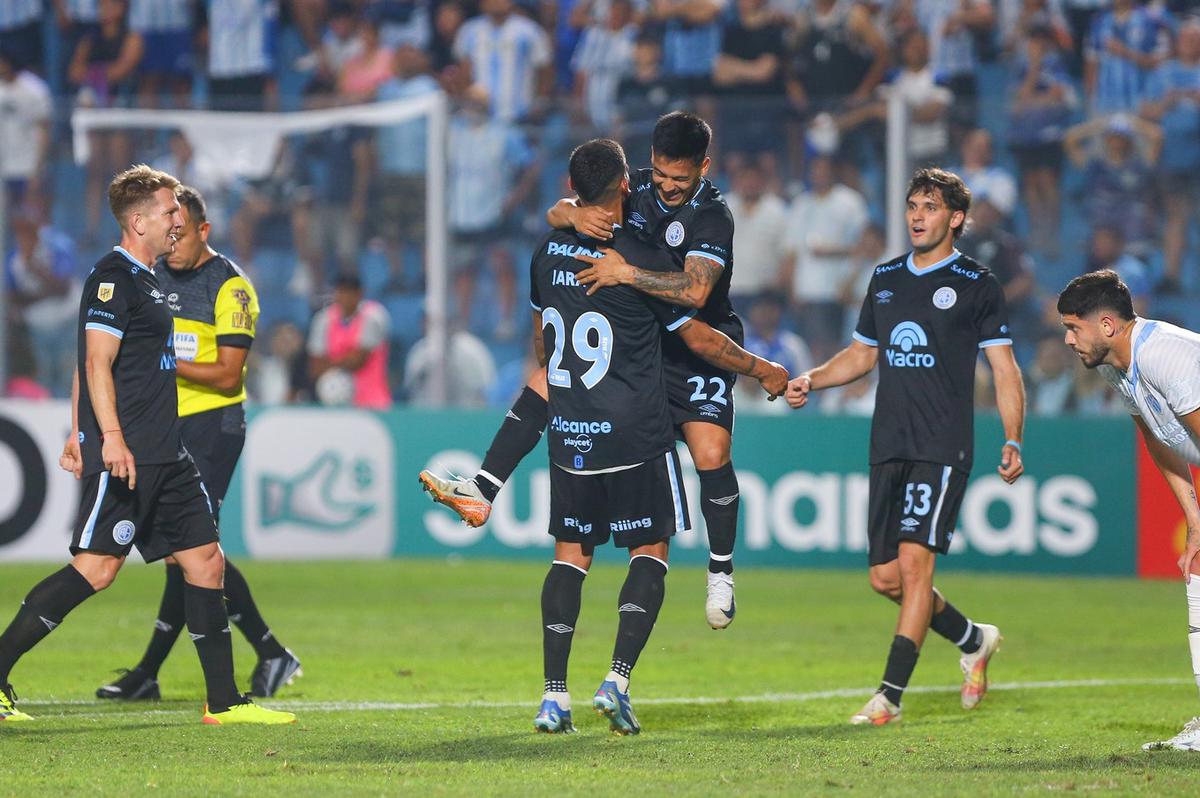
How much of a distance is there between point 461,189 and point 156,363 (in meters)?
9.04

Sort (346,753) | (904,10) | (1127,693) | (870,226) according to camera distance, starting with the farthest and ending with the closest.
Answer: (904,10) < (870,226) < (1127,693) < (346,753)

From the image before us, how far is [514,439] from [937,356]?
1.89m

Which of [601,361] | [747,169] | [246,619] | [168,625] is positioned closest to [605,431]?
[601,361]

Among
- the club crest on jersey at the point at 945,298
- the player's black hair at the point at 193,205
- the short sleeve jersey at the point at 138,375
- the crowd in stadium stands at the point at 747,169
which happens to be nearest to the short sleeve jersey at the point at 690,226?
the club crest on jersey at the point at 945,298

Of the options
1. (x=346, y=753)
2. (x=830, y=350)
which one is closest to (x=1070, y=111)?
(x=830, y=350)

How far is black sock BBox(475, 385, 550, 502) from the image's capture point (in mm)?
7551

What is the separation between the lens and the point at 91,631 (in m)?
11.0

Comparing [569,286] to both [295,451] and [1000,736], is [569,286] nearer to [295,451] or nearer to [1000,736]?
[1000,736]

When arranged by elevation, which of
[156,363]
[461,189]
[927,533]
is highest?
[461,189]

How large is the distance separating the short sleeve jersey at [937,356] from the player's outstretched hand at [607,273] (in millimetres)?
1612

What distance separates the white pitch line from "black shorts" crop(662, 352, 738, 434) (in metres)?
1.43

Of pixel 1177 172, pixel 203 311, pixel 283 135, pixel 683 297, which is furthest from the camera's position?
pixel 283 135

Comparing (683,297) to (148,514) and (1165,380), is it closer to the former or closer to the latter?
(1165,380)

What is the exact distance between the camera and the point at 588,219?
22.5 ft
